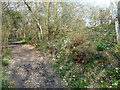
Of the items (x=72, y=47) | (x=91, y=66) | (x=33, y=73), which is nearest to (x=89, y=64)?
(x=91, y=66)

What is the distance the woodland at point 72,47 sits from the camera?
3713 millimetres

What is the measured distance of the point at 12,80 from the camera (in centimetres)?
371

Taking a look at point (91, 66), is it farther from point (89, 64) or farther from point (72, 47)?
point (72, 47)

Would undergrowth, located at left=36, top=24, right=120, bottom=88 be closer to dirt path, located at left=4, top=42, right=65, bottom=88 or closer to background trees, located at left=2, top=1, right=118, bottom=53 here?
dirt path, located at left=4, top=42, right=65, bottom=88

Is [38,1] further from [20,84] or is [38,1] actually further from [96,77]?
[96,77]

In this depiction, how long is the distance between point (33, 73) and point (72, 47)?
235 cm

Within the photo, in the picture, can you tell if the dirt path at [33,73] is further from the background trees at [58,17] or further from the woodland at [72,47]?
the background trees at [58,17]

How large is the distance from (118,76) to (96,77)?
0.71m

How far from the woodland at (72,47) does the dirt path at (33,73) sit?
4 cm

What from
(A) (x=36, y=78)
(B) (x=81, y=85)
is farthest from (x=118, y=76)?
(A) (x=36, y=78)

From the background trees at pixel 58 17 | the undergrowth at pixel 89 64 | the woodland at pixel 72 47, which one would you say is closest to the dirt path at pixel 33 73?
the woodland at pixel 72 47

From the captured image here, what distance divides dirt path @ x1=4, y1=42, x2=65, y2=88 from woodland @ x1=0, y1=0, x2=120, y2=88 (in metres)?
0.04

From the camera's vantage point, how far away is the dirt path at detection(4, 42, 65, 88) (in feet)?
12.2

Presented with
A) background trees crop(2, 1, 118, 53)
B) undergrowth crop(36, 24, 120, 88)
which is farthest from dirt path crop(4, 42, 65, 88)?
background trees crop(2, 1, 118, 53)
